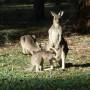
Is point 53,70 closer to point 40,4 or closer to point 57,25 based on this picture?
point 57,25

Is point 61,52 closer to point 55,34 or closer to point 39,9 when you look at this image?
point 55,34

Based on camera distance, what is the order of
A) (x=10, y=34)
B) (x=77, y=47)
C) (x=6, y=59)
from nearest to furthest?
1. (x=6, y=59)
2. (x=77, y=47)
3. (x=10, y=34)

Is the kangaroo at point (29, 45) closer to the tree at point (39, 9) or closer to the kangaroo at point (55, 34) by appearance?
the kangaroo at point (55, 34)

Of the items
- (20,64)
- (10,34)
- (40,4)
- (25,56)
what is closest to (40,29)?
(10,34)

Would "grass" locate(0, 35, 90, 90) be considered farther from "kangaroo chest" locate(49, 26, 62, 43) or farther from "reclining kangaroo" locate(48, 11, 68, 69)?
"kangaroo chest" locate(49, 26, 62, 43)

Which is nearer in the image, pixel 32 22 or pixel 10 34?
pixel 10 34

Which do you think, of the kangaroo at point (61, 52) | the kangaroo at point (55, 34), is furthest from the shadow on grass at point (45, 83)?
the kangaroo at point (55, 34)

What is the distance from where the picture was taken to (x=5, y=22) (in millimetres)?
26500

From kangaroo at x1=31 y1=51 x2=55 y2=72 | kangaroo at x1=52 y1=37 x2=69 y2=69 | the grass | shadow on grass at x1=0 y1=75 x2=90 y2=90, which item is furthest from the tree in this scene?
shadow on grass at x1=0 y1=75 x2=90 y2=90

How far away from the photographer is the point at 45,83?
32.9 ft

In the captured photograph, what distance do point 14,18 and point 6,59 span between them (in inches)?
572

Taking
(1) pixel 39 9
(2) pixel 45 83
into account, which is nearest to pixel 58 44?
(2) pixel 45 83

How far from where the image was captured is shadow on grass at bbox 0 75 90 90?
948 centimetres

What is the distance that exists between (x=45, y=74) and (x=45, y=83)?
1627 mm
